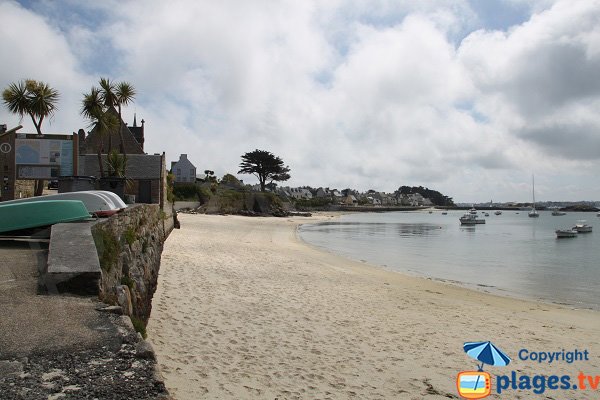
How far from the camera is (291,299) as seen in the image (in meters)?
11.1

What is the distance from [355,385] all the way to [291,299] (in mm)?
5266

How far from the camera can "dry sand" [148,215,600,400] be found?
19.3ft

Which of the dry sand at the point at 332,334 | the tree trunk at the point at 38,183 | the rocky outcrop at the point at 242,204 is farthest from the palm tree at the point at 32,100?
the rocky outcrop at the point at 242,204

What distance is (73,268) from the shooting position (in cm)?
510

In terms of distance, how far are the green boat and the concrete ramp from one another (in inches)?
101

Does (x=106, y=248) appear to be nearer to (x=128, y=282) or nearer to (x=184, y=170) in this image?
(x=128, y=282)

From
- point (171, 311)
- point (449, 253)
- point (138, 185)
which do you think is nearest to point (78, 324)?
point (171, 311)

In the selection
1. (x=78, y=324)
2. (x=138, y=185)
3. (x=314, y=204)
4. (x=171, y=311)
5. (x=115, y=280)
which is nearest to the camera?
(x=78, y=324)

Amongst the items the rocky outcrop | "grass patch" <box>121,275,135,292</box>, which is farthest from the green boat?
the rocky outcrop

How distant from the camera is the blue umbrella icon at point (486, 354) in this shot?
23.5 feet

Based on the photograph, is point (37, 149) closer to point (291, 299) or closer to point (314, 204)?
point (291, 299)

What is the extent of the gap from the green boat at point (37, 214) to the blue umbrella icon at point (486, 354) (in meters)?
7.76

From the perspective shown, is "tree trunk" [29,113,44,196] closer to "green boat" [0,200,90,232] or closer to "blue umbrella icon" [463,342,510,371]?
"green boat" [0,200,90,232]

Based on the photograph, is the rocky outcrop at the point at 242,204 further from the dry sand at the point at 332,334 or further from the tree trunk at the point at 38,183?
the dry sand at the point at 332,334
